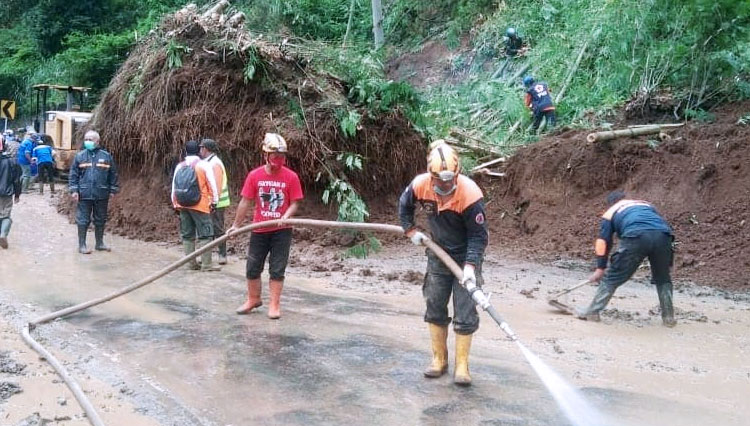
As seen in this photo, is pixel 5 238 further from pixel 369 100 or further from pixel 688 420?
pixel 688 420

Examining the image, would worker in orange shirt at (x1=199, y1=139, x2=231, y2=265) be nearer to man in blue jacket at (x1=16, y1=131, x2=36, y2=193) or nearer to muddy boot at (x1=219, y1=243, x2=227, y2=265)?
muddy boot at (x1=219, y1=243, x2=227, y2=265)

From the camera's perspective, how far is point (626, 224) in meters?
8.22

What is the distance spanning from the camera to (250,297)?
8148 mm

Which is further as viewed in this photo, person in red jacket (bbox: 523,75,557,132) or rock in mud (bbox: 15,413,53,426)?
person in red jacket (bbox: 523,75,557,132)

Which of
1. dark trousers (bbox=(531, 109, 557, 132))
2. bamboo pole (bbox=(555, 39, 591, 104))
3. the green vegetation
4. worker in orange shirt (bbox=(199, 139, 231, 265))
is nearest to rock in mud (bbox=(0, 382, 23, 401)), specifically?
worker in orange shirt (bbox=(199, 139, 231, 265))

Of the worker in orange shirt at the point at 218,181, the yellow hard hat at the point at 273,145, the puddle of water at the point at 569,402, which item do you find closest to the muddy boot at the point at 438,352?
the puddle of water at the point at 569,402

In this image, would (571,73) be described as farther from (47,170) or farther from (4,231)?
(47,170)

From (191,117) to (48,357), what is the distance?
23.2 feet

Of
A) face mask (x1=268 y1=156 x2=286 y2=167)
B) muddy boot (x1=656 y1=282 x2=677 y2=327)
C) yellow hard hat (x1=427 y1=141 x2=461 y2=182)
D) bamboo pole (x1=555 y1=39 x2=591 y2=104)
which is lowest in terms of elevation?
muddy boot (x1=656 y1=282 x2=677 y2=327)

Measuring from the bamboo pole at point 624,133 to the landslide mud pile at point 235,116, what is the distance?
3.00 meters

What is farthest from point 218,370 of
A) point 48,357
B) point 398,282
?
point 398,282

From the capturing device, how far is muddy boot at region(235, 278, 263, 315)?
809 centimetres

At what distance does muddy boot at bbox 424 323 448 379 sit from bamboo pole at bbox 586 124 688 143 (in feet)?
26.8

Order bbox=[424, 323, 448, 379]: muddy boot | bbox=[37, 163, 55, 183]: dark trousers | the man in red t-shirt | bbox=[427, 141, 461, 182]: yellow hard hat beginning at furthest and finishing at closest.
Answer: bbox=[37, 163, 55, 183]: dark trousers, the man in red t-shirt, bbox=[424, 323, 448, 379]: muddy boot, bbox=[427, 141, 461, 182]: yellow hard hat
